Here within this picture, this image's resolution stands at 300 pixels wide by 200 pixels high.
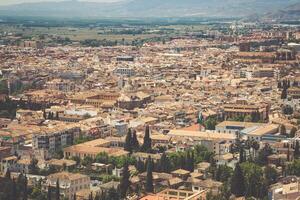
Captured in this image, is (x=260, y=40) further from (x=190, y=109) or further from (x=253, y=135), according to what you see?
(x=253, y=135)

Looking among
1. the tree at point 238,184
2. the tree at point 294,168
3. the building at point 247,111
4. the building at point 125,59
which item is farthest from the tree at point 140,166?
the building at point 125,59

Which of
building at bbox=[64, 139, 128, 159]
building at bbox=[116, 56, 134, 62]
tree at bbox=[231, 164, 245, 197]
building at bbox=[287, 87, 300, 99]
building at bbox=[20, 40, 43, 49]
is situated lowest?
building at bbox=[20, 40, 43, 49]

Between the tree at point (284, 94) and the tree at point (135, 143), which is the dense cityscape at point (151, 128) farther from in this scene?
the tree at point (284, 94)

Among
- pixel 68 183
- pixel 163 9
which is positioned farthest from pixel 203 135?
pixel 163 9

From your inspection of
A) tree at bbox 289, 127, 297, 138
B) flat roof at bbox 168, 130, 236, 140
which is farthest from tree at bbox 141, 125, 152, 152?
tree at bbox 289, 127, 297, 138

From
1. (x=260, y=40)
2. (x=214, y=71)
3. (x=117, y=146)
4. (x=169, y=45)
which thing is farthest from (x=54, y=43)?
(x=117, y=146)

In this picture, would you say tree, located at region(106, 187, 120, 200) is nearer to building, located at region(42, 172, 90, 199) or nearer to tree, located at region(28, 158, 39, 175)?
building, located at region(42, 172, 90, 199)
